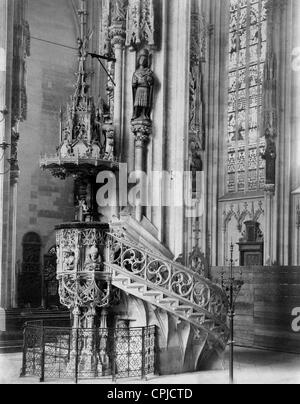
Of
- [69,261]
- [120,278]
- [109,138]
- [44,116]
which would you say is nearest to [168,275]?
[120,278]

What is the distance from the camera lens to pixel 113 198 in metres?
13.2

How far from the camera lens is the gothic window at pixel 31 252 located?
22.3 metres

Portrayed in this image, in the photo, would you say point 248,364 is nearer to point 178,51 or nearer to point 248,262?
point 178,51

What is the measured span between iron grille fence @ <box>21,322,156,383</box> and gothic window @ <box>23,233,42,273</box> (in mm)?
10252

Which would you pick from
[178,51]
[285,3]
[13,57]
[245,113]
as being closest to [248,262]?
[245,113]

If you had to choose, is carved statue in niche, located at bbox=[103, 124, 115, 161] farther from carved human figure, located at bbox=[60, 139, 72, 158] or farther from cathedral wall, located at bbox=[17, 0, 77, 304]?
cathedral wall, located at bbox=[17, 0, 77, 304]

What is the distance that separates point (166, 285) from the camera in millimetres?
12086

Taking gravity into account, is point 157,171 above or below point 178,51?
Result: below

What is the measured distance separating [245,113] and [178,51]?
455 inches

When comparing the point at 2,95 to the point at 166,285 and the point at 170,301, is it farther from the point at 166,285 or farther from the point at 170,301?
the point at 170,301

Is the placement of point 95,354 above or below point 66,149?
below

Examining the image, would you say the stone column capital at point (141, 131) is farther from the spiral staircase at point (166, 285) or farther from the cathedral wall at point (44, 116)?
the cathedral wall at point (44, 116)

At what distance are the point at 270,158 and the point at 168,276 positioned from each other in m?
11.5

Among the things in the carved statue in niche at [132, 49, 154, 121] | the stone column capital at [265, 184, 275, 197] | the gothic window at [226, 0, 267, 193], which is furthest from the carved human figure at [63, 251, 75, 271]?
the gothic window at [226, 0, 267, 193]
